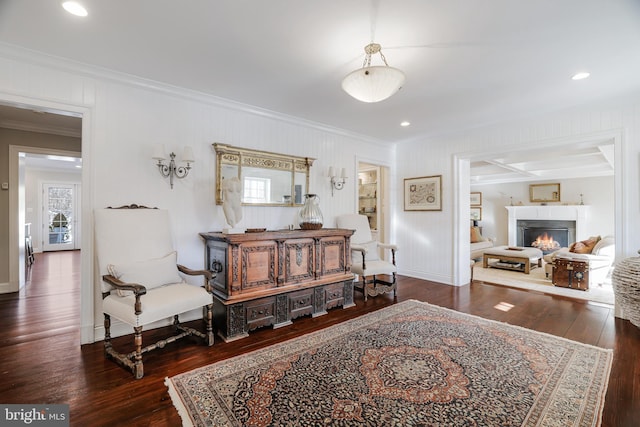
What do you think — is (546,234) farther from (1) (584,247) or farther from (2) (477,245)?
(1) (584,247)

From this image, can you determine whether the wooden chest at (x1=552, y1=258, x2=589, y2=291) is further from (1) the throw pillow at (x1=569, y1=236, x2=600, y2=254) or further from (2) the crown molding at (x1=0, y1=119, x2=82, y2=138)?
(2) the crown molding at (x1=0, y1=119, x2=82, y2=138)

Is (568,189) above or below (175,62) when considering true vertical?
below

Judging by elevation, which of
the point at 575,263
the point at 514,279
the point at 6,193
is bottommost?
the point at 514,279

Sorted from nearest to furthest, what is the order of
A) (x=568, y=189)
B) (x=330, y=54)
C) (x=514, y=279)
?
(x=330, y=54) < (x=514, y=279) < (x=568, y=189)

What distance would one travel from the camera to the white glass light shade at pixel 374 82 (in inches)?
81.0

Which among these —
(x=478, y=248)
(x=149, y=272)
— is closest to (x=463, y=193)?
(x=478, y=248)

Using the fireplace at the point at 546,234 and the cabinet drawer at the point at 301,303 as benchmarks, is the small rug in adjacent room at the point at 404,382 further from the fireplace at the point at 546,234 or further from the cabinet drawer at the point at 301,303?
the fireplace at the point at 546,234

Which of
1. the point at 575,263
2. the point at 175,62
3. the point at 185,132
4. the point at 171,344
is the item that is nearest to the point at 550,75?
the point at 575,263

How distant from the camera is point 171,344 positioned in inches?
104

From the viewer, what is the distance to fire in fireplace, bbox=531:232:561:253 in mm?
7973

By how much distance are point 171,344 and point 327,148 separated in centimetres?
328

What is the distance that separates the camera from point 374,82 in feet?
6.97

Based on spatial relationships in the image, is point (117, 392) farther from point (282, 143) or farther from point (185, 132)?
point (282, 143)

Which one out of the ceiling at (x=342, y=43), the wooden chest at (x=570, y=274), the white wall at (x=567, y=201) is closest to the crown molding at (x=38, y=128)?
the ceiling at (x=342, y=43)
